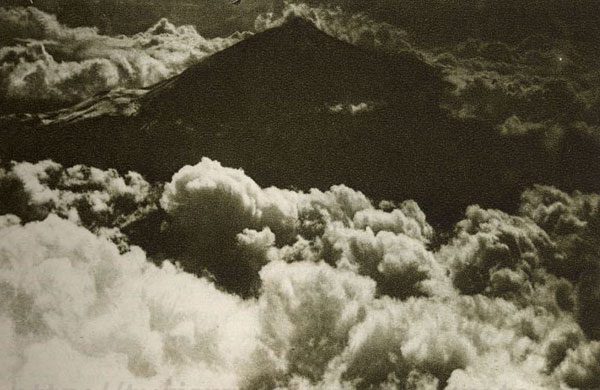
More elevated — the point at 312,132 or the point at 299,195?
the point at 312,132

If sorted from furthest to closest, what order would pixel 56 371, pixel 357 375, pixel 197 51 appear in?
pixel 197 51 < pixel 357 375 < pixel 56 371

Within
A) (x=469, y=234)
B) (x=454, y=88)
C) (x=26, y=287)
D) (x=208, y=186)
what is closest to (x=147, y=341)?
(x=26, y=287)

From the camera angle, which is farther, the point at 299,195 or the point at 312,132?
the point at 312,132

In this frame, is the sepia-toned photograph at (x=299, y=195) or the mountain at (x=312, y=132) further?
the mountain at (x=312, y=132)

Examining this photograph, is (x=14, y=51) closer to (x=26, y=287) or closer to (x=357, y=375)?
(x=26, y=287)
